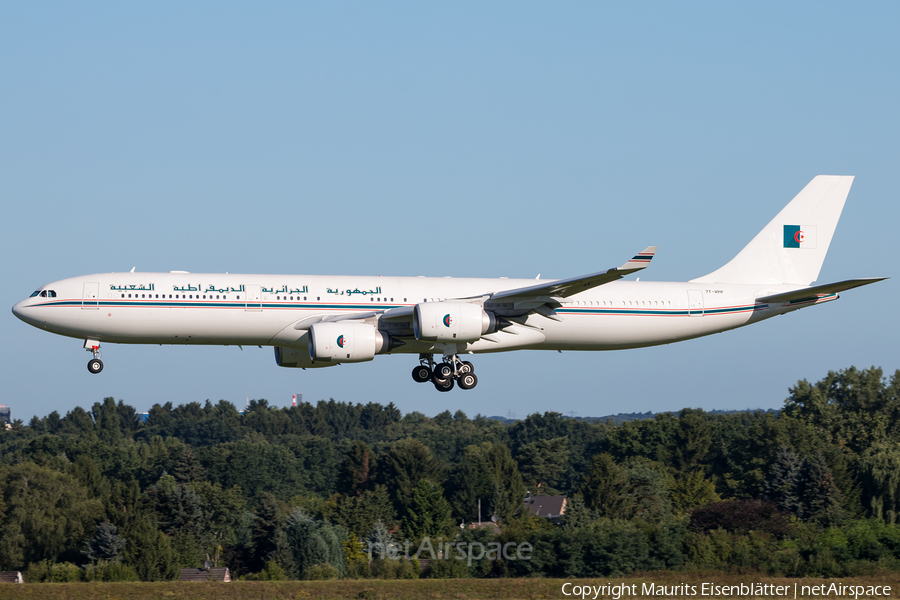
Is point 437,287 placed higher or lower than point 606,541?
higher

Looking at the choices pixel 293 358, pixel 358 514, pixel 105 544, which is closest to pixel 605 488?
pixel 358 514

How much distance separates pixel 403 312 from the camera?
4150cm

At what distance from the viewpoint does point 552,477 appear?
156 metres

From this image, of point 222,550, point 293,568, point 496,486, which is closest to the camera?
point 293,568

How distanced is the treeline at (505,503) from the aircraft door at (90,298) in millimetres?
30445

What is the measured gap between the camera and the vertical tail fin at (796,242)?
1948 inches

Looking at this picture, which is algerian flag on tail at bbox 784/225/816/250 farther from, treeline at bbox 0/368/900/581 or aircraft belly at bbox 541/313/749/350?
treeline at bbox 0/368/900/581

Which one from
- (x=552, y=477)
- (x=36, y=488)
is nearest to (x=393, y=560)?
(x=36, y=488)

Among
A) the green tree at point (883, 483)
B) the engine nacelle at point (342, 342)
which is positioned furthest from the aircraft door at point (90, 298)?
the green tree at point (883, 483)

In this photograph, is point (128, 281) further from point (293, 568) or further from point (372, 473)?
point (372, 473)

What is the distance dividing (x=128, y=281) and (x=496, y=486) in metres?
92.7

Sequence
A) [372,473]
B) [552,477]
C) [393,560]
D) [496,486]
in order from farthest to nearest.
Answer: [552,477] < [372,473] < [496,486] < [393,560]

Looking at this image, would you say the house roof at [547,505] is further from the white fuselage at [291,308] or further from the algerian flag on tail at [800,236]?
the white fuselage at [291,308]

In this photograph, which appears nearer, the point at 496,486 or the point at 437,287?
the point at 437,287
